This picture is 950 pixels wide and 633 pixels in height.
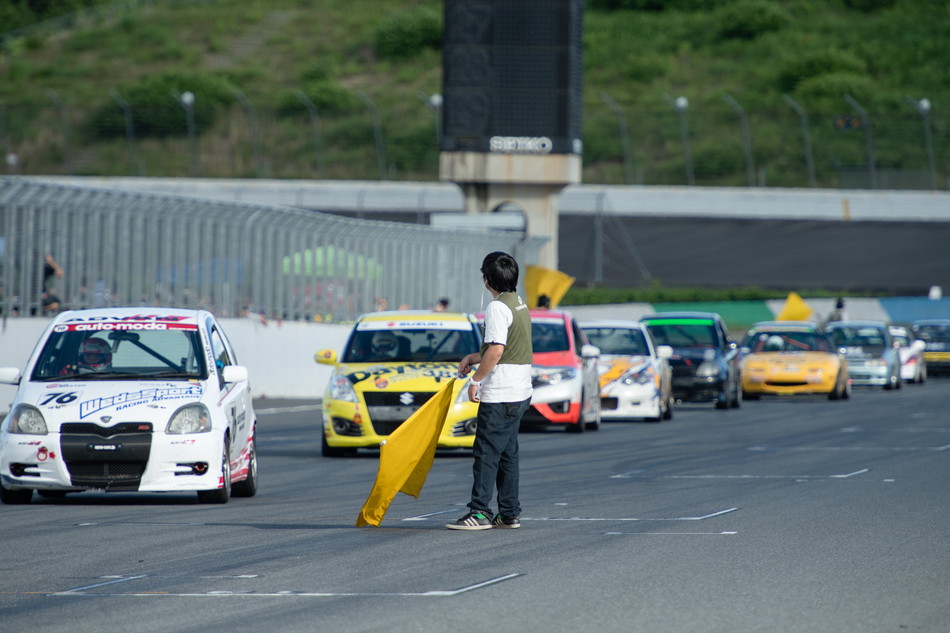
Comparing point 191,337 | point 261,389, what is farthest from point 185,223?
point 191,337

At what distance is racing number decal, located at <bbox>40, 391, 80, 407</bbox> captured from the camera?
39.6 feet

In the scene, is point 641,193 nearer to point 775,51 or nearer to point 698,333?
point 775,51

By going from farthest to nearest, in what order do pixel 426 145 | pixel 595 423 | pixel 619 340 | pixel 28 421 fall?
pixel 426 145, pixel 619 340, pixel 595 423, pixel 28 421

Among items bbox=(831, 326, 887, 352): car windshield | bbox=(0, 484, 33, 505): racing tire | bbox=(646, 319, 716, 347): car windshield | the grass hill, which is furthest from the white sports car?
the grass hill

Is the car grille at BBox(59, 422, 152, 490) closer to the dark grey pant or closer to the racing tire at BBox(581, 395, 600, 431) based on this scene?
the dark grey pant

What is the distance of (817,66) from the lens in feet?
277

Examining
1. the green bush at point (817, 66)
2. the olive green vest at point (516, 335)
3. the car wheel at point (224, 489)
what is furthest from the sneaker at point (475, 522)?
the green bush at point (817, 66)

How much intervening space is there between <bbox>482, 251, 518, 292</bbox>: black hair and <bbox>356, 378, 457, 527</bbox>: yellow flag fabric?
0.66 metres

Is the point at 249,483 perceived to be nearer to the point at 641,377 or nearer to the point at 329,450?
the point at 329,450

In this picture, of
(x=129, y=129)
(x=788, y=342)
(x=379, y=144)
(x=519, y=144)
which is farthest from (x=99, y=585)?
(x=129, y=129)

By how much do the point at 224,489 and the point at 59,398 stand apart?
1.34m

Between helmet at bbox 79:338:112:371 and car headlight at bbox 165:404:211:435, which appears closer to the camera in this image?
car headlight at bbox 165:404:211:435

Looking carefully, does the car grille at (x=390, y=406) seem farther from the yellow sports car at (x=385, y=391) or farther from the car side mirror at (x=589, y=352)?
the car side mirror at (x=589, y=352)

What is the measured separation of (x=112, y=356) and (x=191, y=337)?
23.7 inches
